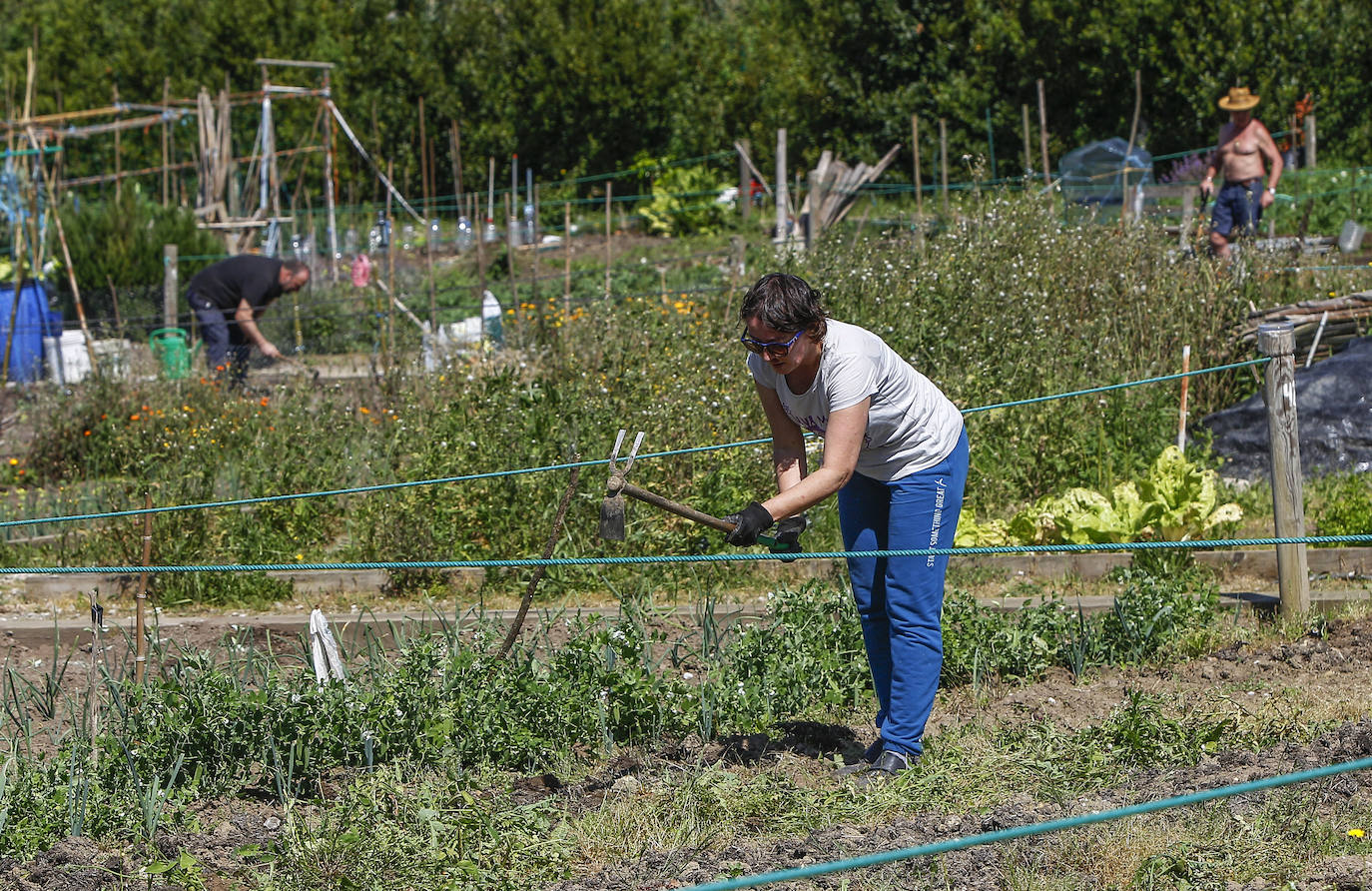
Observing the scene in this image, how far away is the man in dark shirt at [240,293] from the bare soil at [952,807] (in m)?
6.88

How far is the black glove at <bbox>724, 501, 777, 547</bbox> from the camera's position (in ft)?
11.8

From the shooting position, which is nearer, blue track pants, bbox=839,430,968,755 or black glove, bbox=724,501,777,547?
black glove, bbox=724,501,777,547

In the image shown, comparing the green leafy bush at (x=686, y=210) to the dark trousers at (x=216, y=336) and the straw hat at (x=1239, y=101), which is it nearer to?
the straw hat at (x=1239, y=101)

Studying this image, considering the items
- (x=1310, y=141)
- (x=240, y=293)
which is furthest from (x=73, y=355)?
(x=1310, y=141)

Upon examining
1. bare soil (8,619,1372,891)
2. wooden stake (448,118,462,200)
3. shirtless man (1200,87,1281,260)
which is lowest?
bare soil (8,619,1372,891)

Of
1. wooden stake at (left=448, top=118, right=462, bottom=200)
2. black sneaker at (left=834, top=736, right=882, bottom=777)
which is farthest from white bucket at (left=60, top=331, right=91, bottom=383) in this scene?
black sneaker at (left=834, top=736, right=882, bottom=777)

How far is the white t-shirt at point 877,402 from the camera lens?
3658 mm

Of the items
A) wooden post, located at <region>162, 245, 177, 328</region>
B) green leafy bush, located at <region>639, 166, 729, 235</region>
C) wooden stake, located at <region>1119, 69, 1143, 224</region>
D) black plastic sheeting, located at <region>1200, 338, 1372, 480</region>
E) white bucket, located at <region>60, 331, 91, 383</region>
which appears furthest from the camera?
green leafy bush, located at <region>639, 166, 729, 235</region>

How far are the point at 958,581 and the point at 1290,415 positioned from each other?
1.50 metres

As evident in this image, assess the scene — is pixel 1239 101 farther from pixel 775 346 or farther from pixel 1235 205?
pixel 775 346

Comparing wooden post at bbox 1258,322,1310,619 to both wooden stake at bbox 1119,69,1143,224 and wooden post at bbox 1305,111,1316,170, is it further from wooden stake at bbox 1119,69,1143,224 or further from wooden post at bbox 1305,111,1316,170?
wooden post at bbox 1305,111,1316,170

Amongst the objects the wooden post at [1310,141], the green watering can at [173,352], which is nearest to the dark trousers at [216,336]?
the green watering can at [173,352]

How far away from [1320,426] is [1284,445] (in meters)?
2.06

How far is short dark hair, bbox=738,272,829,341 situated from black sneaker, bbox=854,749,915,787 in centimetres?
131
